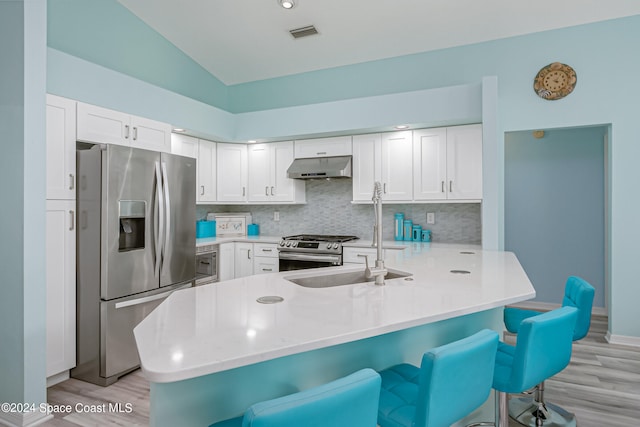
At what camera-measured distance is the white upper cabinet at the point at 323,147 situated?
15.1 ft

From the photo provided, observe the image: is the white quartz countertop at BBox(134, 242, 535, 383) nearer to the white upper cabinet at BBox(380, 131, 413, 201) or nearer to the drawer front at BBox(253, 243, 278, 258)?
the white upper cabinet at BBox(380, 131, 413, 201)

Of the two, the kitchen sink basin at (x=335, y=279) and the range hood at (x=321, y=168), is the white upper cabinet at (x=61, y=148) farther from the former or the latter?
the range hood at (x=321, y=168)

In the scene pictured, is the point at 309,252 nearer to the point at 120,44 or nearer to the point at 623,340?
the point at 120,44

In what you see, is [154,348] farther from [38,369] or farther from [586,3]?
[586,3]

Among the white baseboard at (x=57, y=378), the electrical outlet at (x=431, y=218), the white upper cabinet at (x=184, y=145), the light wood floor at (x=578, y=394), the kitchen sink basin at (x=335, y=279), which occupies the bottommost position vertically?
the light wood floor at (x=578, y=394)

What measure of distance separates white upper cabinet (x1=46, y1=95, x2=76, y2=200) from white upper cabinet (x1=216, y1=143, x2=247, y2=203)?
2094 mm

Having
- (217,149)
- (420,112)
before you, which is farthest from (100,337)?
(420,112)

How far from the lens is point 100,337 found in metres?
2.90

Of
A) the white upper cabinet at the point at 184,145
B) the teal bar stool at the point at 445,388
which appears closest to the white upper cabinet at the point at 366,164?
the white upper cabinet at the point at 184,145

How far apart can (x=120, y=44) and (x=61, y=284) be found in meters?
2.61

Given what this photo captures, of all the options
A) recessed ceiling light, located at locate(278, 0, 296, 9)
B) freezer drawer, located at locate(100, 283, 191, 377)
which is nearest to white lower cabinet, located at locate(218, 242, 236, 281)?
freezer drawer, located at locate(100, 283, 191, 377)

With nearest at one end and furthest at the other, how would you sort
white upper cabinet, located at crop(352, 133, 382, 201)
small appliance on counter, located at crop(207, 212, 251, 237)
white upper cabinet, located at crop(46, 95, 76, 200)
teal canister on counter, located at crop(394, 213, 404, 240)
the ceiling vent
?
1. white upper cabinet, located at crop(46, 95, 76, 200)
2. the ceiling vent
3. white upper cabinet, located at crop(352, 133, 382, 201)
4. teal canister on counter, located at crop(394, 213, 404, 240)
5. small appliance on counter, located at crop(207, 212, 251, 237)


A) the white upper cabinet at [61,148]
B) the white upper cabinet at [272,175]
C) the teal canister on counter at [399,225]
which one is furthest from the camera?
the white upper cabinet at [272,175]

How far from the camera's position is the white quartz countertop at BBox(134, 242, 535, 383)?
1.08m
